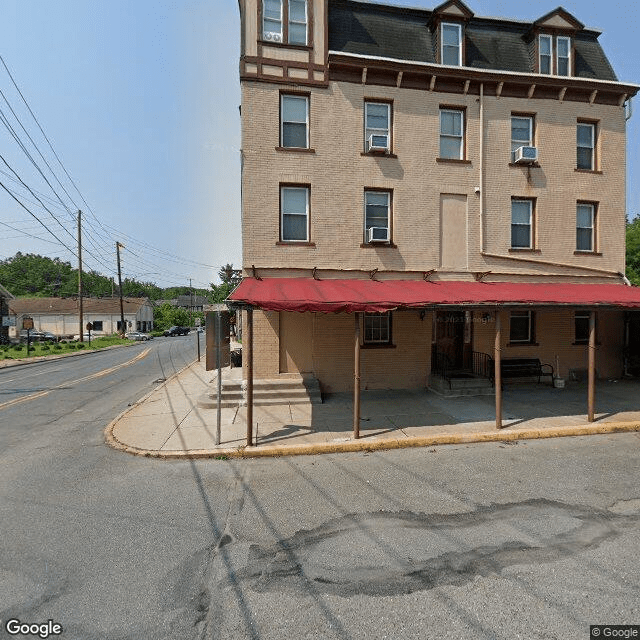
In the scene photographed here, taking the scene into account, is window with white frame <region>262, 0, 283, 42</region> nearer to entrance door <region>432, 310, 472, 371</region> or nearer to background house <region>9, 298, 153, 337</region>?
entrance door <region>432, 310, 472, 371</region>

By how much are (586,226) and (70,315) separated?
73.1 m

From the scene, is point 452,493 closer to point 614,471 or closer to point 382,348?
point 614,471

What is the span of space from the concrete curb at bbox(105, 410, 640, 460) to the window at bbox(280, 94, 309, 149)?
9234mm

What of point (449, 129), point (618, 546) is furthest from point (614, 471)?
point (449, 129)

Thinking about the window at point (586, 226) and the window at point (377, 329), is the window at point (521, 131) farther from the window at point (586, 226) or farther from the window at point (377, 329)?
the window at point (377, 329)

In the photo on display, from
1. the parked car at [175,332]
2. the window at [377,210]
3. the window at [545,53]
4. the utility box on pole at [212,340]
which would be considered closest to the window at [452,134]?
the window at [377,210]

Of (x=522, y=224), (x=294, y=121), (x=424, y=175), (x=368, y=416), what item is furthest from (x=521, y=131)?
(x=368, y=416)

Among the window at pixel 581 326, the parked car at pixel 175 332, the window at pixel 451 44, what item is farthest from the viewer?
the parked car at pixel 175 332

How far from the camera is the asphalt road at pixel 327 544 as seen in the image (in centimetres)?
309

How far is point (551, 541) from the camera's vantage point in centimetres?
414

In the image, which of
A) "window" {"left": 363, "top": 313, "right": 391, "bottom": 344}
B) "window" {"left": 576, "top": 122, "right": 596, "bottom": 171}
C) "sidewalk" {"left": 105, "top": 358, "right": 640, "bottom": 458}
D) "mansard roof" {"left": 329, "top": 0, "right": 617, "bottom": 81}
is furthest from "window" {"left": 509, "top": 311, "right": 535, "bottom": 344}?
"mansard roof" {"left": 329, "top": 0, "right": 617, "bottom": 81}

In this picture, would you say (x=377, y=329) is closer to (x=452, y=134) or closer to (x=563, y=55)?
(x=452, y=134)

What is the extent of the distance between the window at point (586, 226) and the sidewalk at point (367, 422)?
5.35m

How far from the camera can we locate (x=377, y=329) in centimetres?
1195
